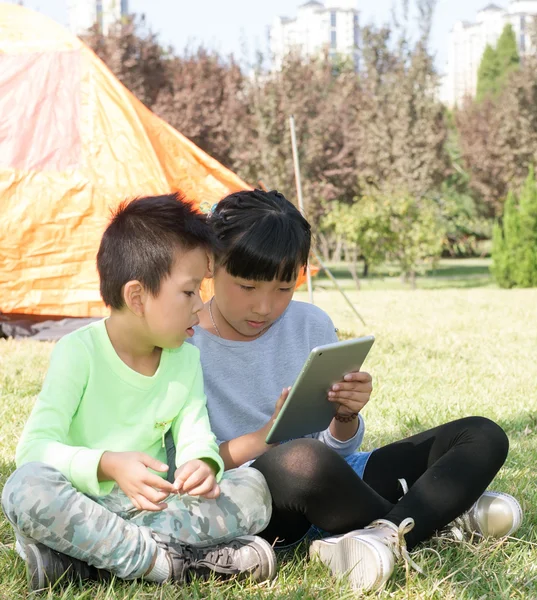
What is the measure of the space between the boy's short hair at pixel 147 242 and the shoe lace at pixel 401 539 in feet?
2.13

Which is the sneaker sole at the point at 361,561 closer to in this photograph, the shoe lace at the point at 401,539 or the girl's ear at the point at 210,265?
the shoe lace at the point at 401,539

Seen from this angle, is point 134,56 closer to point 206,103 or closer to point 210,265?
point 206,103

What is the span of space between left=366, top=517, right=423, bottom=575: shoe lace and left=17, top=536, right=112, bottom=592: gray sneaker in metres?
0.58

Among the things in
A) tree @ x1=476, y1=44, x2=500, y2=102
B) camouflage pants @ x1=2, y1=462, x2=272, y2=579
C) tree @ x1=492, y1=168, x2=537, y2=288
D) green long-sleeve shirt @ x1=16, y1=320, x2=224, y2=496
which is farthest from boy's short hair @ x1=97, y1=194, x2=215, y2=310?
tree @ x1=476, y1=44, x2=500, y2=102

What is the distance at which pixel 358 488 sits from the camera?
1710mm

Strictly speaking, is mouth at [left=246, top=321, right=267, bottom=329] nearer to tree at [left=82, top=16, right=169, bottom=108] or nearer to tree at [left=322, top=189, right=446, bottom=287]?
tree at [left=322, top=189, right=446, bottom=287]

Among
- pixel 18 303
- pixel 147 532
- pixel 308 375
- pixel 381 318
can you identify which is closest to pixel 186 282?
pixel 308 375

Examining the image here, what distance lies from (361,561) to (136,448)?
0.49 metres

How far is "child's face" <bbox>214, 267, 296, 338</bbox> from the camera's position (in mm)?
1877

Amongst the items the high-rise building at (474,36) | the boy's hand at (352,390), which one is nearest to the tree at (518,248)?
the boy's hand at (352,390)

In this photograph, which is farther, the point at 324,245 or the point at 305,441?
the point at 324,245

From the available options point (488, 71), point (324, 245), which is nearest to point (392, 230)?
point (324, 245)

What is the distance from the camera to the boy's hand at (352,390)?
1802 mm

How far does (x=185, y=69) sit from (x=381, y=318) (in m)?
9.25
